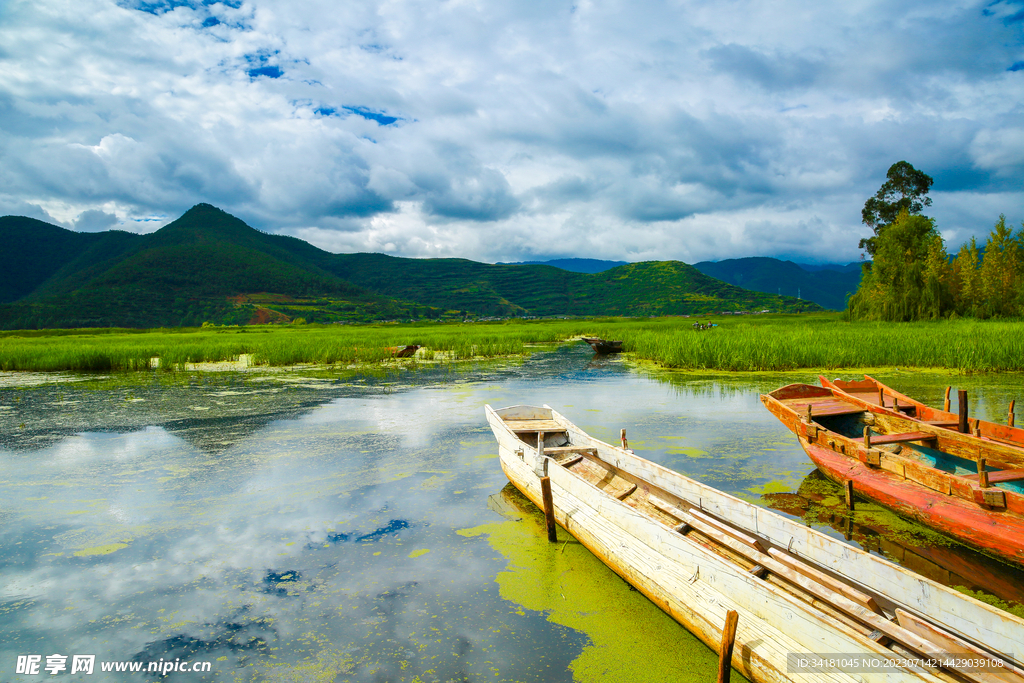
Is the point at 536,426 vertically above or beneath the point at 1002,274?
beneath

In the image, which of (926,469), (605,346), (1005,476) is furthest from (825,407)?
(605,346)

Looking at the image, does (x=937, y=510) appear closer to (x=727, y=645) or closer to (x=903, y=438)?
(x=903, y=438)

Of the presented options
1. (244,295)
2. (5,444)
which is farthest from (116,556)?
(244,295)

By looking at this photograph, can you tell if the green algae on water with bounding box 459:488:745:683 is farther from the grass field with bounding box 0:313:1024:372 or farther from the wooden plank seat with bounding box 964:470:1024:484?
the grass field with bounding box 0:313:1024:372

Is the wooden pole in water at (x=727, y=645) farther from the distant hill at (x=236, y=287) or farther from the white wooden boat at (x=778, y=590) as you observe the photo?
the distant hill at (x=236, y=287)

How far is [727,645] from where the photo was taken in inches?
126

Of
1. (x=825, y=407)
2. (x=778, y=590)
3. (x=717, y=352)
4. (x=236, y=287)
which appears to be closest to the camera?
(x=778, y=590)

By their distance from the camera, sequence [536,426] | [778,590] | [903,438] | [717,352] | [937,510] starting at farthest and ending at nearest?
[717,352] < [536,426] < [903,438] < [937,510] < [778,590]

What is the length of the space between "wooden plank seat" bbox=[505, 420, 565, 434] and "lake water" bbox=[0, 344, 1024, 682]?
0.83m

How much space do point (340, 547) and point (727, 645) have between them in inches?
157

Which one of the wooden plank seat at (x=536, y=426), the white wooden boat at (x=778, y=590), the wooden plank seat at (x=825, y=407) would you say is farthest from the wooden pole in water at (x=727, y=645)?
the wooden plank seat at (x=825, y=407)

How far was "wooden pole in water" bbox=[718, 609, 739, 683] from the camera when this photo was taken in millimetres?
3162

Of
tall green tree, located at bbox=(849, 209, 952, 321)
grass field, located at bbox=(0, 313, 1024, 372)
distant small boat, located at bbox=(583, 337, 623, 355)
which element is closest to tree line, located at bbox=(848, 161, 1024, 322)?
tall green tree, located at bbox=(849, 209, 952, 321)

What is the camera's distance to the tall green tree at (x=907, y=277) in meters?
35.1
